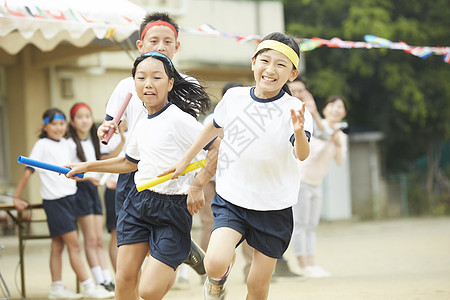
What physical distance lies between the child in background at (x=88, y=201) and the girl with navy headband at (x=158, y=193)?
7.83 ft

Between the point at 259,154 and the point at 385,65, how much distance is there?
15.1m

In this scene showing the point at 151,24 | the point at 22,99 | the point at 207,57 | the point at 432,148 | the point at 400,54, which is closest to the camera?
the point at 151,24

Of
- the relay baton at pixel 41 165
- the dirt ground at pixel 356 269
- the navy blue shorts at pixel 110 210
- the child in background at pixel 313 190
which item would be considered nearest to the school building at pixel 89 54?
the child in background at pixel 313 190

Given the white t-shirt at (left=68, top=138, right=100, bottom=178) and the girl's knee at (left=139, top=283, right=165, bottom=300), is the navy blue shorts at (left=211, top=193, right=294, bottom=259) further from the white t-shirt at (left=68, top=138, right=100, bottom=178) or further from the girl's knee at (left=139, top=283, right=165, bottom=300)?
the white t-shirt at (left=68, top=138, right=100, bottom=178)

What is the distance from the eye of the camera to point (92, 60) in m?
13.6

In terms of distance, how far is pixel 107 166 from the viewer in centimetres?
467

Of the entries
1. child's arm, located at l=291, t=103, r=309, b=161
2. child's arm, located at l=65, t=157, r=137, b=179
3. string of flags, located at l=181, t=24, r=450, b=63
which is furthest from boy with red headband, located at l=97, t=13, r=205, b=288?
string of flags, located at l=181, t=24, r=450, b=63

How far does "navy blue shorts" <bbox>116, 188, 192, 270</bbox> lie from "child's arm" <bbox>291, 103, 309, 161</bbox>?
0.82 meters

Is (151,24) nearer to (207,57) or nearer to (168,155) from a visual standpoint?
(168,155)

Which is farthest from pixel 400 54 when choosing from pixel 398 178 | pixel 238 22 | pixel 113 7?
pixel 113 7

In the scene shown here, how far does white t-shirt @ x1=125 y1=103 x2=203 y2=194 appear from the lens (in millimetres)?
4527

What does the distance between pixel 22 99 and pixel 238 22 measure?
4902mm

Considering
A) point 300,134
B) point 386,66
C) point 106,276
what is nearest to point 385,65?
point 386,66

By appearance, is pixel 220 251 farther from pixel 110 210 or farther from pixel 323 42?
pixel 323 42
